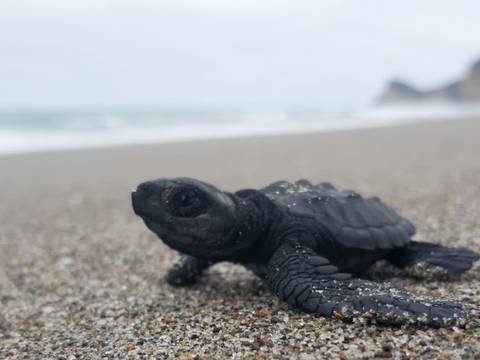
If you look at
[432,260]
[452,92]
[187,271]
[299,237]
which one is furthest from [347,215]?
[452,92]

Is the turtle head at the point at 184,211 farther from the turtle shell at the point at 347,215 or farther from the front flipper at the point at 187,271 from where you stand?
the front flipper at the point at 187,271

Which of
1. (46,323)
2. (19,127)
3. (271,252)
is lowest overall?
(46,323)

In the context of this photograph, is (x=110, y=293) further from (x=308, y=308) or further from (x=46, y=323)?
(x=308, y=308)

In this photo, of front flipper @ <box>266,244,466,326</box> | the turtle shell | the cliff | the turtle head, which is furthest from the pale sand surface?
the cliff

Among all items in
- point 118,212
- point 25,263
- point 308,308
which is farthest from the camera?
→ point 118,212

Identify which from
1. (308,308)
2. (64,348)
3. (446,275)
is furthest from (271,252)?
(64,348)

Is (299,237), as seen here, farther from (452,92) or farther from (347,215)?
(452,92)

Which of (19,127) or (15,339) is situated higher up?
(19,127)
